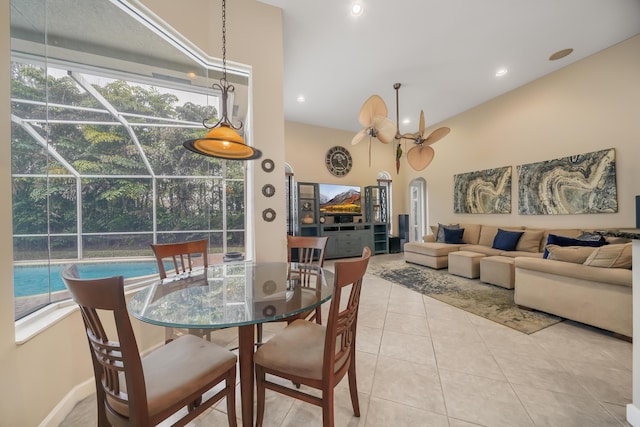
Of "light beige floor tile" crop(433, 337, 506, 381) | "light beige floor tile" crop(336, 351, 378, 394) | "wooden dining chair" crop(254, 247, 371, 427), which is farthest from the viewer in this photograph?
"light beige floor tile" crop(433, 337, 506, 381)

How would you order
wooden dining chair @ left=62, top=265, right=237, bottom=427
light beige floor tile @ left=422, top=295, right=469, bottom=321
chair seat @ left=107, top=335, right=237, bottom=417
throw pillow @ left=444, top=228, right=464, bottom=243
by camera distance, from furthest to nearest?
throw pillow @ left=444, top=228, right=464, bottom=243
light beige floor tile @ left=422, top=295, right=469, bottom=321
chair seat @ left=107, top=335, right=237, bottom=417
wooden dining chair @ left=62, top=265, right=237, bottom=427

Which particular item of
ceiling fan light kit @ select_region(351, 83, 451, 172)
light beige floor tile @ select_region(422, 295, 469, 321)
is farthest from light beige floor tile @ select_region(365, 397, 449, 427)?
ceiling fan light kit @ select_region(351, 83, 451, 172)

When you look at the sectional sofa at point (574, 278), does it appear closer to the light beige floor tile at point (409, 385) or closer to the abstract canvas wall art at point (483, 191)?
the abstract canvas wall art at point (483, 191)

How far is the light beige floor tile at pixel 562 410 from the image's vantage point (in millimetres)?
1289

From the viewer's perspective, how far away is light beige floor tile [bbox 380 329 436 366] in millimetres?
1890

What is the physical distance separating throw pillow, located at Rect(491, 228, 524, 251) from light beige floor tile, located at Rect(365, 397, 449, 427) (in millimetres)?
3944

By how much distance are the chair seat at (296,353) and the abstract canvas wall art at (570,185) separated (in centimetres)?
473

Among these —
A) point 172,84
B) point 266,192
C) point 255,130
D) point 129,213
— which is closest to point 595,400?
point 266,192

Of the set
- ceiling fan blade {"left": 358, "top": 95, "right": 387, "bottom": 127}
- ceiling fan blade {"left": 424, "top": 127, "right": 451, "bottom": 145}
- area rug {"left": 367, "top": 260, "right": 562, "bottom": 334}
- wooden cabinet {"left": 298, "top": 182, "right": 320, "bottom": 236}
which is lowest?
area rug {"left": 367, "top": 260, "right": 562, "bottom": 334}

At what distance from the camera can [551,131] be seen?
399cm

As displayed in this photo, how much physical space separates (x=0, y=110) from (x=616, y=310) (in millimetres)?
4485

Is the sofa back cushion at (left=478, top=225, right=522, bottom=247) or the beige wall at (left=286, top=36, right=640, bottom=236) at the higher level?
the beige wall at (left=286, top=36, right=640, bottom=236)

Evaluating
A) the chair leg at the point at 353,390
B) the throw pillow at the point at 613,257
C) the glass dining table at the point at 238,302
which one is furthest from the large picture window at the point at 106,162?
the throw pillow at the point at 613,257

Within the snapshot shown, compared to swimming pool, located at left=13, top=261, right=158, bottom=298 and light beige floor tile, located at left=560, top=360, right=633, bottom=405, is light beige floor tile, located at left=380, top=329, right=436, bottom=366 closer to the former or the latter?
light beige floor tile, located at left=560, top=360, right=633, bottom=405
